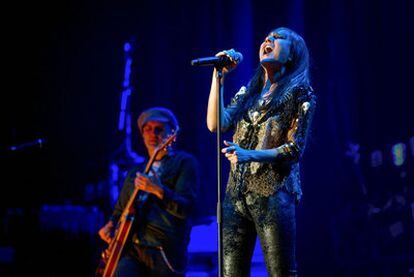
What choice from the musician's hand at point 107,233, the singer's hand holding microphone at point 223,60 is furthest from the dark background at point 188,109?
the singer's hand holding microphone at point 223,60

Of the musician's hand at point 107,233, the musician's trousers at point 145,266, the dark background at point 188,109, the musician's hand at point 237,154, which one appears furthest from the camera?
the dark background at point 188,109

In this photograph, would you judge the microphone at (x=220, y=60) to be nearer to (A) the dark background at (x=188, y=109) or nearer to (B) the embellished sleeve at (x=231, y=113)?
(B) the embellished sleeve at (x=231, y=113)

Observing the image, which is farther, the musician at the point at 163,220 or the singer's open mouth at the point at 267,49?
the musician at the point at 163,220

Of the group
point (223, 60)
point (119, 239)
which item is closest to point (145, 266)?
point (119, 239)

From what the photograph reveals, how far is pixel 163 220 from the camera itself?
3.15m

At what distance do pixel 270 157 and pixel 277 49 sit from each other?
50cm

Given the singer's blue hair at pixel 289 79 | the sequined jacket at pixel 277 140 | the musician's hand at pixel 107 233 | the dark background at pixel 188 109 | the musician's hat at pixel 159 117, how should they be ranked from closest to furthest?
the sequined jacket at pixel 277 140
the singer's blue hair at pixel 289 79
the musician's hand at pixel 107 233
the musician's hat at pixel 159 117
the dark background at pixel 188 109

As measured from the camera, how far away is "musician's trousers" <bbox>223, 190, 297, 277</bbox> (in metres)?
1.97

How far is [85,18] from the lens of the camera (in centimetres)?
484

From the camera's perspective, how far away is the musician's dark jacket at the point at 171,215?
3.12 m

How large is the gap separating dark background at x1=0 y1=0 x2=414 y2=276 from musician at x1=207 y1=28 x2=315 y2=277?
151cm

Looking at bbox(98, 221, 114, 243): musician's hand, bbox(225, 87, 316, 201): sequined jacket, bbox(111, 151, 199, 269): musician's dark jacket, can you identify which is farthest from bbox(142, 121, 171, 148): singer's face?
bbox(225, 87, 316, 201): sequined jacket

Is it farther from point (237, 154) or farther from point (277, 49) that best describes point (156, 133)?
point (237, 154)

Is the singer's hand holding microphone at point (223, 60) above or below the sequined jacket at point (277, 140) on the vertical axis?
above
